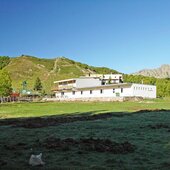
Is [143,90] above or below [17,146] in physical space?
above

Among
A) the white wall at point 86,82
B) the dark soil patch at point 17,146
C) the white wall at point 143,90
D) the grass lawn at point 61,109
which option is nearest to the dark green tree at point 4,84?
the white wall at point 86,82

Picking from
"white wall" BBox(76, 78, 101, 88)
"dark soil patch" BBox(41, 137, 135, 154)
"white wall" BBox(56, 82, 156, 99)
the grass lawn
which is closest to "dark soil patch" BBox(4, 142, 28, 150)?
"dark soil patch" BBox(41, 137, 135, 154)

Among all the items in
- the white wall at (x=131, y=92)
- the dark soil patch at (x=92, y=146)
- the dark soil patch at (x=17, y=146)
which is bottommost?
the dark soil patch at (x=17, y=146)

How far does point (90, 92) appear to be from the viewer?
116 meters

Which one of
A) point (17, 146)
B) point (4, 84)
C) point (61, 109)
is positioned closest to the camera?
point (17, 146)

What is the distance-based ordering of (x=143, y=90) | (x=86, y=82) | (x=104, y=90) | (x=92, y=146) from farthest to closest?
(x=86, y=82) → (x=104, y=90) → (x=143, y=90) → (x=92, y=146)

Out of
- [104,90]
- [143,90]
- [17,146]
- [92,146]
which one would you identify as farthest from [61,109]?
[143,90]

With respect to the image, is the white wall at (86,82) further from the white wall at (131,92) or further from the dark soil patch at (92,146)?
the dark soil patch at (92,146)

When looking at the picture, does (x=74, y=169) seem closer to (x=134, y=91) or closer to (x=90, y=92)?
(x=134, y=91)

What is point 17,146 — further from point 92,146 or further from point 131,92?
point 131,92

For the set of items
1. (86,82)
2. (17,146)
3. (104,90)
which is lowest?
(17,146)

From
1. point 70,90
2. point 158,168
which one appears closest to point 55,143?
point 158,168

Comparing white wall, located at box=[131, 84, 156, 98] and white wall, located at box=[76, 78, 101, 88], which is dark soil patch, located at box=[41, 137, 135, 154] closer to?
white wall, located at box=[131, 84, 156, 98]

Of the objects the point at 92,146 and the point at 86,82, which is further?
the point at 86,82
